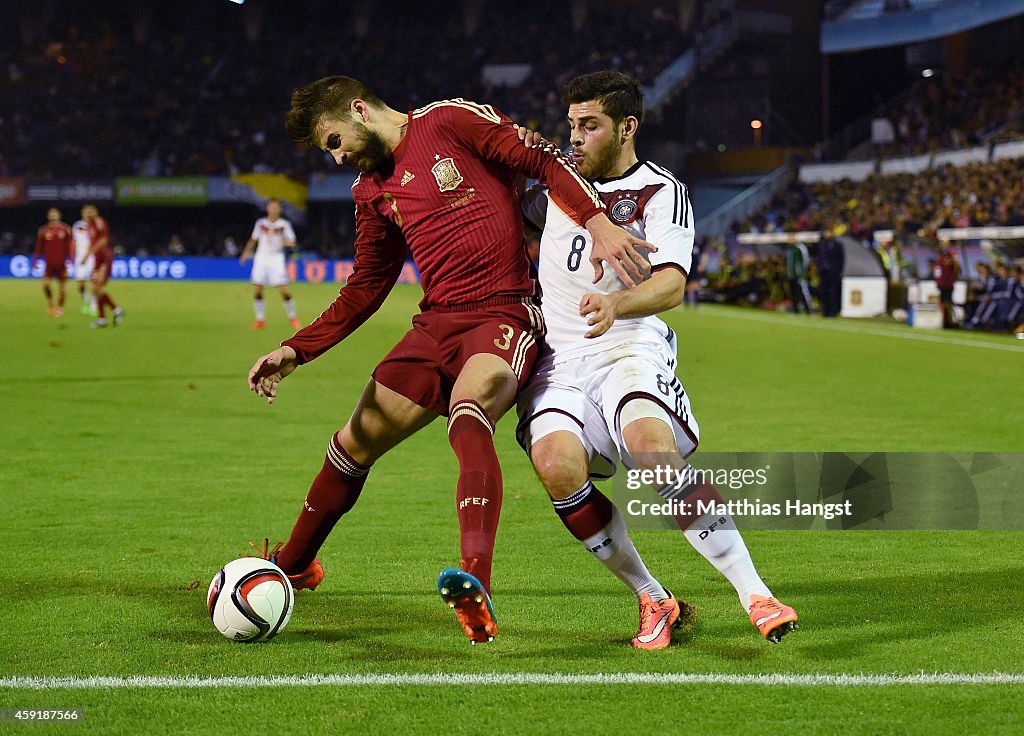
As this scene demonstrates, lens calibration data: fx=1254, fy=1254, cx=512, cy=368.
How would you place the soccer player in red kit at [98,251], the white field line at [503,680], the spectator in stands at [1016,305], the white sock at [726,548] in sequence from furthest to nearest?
the soccer player in red kit at [98,251] < the spectator in stands at [1016,305] < the white sock at [726,548] < the white field line at [503,680]

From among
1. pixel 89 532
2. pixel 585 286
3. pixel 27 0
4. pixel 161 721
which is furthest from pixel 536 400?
pixel 27 0

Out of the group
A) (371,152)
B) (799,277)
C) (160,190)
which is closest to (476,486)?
(371,152)

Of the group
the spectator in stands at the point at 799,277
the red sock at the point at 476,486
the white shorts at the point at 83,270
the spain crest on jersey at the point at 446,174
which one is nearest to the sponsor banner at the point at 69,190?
the white shorts at the point at 83,270

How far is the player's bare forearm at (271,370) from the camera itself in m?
4.43

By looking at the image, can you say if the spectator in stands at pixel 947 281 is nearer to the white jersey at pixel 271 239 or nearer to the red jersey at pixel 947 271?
the red jersey at pixel 947 271

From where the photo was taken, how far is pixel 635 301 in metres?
3.88

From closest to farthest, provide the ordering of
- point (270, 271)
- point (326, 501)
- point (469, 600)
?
point (469, 600) < point (326, 501) < point (270, 271)

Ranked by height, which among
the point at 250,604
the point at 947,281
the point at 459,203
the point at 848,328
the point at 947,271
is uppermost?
the point at 459,203

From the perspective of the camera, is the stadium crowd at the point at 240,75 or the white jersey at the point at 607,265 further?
the stadium crowd at the point at 240,75

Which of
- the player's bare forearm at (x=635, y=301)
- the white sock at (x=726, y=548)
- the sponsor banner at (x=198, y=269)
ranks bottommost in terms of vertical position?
the sponsor banner at (x=198, y=269)

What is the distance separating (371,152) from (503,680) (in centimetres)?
186

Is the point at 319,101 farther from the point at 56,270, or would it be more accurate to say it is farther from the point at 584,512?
the point at 56,270

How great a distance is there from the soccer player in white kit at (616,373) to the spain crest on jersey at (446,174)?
316 millimetres

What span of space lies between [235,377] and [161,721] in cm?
1046
